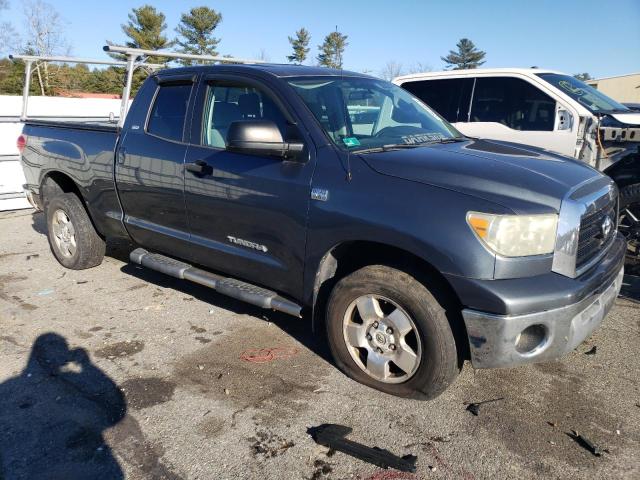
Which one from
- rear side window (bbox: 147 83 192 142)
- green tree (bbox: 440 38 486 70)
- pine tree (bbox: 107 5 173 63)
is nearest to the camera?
rear side window (bbox: 147 83 192 142)

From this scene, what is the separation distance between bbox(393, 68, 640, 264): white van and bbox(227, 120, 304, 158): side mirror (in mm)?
4139

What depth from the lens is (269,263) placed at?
356cm

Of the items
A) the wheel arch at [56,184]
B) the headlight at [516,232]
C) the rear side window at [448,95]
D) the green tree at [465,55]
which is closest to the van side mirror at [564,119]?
the rear side window at [448,95]

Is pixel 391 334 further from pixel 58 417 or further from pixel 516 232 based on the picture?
pixel 58 417

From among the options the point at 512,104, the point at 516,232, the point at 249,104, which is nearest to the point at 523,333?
the point at 516,232

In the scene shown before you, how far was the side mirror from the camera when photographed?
320 centimetres

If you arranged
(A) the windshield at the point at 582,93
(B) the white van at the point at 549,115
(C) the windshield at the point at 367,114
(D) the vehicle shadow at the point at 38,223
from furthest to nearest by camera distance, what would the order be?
(D) the vehicle shadow at the point at 38,223
(A) the windshield at the point at 582,93
(B) the white van at the point at 549,115
(C) the windshield at the point at 367,114

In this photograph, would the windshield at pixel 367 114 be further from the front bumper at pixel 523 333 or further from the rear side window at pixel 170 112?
the front bumper at pixel 523 333

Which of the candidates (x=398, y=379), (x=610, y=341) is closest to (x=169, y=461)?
(x=398, y=379)

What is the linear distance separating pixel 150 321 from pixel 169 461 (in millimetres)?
1899

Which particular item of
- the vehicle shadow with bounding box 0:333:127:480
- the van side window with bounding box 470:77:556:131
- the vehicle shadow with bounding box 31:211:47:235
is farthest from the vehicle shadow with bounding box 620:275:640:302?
the vehicle shadow with bounding box 31:211:47:235

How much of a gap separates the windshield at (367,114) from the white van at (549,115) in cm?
292

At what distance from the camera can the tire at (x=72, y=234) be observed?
5359 millimetres

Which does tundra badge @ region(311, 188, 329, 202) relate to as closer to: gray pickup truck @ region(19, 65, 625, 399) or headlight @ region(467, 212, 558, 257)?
A: gray pickup truck @ region(19, 65, 625, 399)
